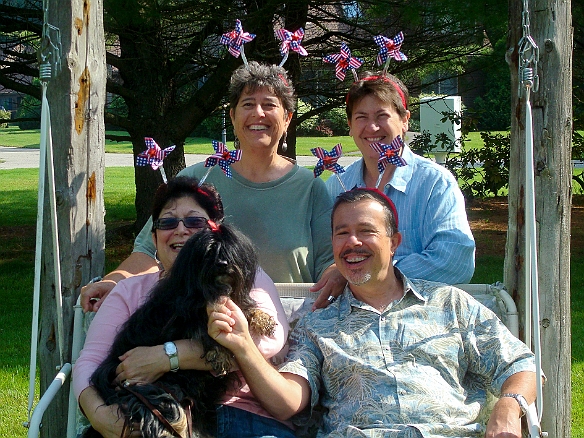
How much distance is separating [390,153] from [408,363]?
1.03m

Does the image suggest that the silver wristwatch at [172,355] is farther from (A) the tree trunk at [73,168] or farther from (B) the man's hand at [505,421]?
(B) the man's hand at [505,421]

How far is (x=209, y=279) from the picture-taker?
2.81 meters

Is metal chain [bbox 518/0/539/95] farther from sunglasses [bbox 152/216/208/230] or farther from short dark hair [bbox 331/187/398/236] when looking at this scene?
sunglasses [bbox 152/216/208/230]

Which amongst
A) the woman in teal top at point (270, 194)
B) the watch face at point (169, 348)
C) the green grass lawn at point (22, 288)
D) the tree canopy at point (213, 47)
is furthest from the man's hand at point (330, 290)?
the tree canopy at point (213, 47)

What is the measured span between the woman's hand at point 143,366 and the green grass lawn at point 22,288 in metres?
2.23

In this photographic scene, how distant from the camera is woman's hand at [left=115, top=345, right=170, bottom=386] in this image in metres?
2.78

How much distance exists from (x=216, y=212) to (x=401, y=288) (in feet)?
2.78

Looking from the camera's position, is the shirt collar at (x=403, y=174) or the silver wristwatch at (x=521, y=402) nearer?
the silver wristwatch at (x=521, y=402)

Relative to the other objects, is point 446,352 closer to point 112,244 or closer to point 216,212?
point 216,212

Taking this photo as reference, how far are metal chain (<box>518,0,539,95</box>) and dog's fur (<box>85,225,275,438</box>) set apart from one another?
1.39 m

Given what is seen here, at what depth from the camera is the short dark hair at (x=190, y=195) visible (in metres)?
3.20

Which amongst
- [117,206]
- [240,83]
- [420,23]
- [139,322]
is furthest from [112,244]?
[139,322]

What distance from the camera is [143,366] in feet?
9.14

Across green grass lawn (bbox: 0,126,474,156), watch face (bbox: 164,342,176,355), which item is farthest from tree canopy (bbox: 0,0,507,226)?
green grass lawn (bbox: 0,126,474,156)
